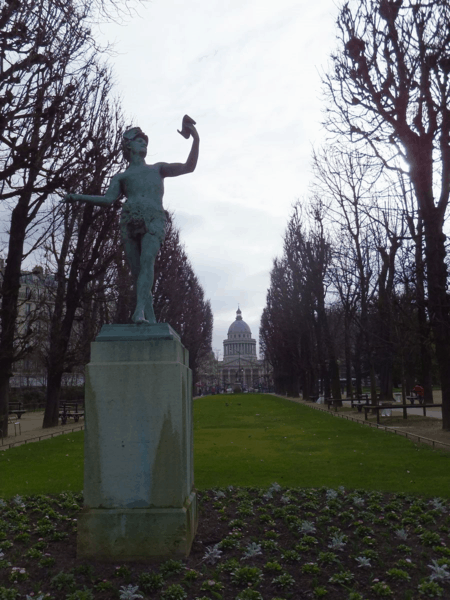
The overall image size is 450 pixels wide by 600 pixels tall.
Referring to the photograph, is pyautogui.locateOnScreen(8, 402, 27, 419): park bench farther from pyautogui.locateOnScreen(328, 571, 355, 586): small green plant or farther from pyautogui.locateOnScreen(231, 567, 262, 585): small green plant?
pyautogui.locateOnScreen(328, 571, 355, 586): small green plant

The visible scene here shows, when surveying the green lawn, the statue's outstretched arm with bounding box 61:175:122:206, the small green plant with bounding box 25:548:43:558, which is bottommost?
the green lawn

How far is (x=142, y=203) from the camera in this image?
5.95 meters

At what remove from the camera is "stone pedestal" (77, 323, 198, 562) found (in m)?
5.23

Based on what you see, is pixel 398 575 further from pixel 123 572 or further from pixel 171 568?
pixel 123 572

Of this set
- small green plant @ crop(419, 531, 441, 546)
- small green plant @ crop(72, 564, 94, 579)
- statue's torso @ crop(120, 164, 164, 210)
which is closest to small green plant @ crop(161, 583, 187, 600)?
small green plant @ crop(72, 564, 94, 579)

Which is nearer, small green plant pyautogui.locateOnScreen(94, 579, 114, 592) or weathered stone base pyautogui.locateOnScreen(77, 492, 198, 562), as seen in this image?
small green plant pyautogui.locateOnScreen(94, 579, 114, 592)

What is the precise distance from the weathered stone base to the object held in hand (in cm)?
377

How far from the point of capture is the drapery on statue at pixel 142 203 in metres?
5.90

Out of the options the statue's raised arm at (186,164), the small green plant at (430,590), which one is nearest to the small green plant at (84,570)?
the small green plant at (430,590)

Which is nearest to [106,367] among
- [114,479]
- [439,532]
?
[114,479]

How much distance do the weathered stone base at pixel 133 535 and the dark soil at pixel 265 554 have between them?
95 mm

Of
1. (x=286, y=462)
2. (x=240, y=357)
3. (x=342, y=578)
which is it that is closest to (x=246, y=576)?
(x=342, y=578)

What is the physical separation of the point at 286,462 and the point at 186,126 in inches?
286

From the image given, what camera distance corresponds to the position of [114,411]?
536 cm
